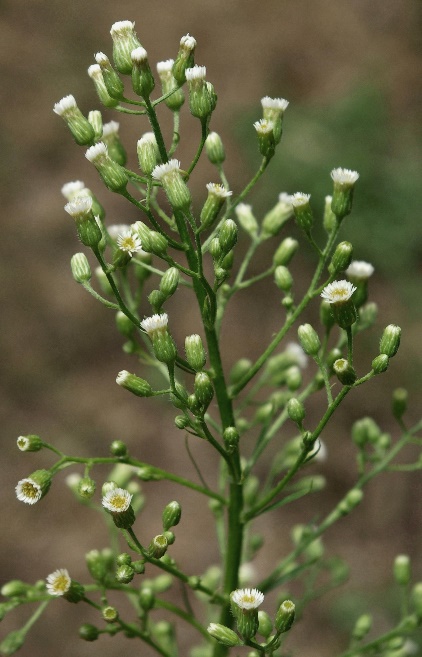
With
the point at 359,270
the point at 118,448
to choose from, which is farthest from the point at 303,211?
the point at 118,448

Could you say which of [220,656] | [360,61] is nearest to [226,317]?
[360,61]

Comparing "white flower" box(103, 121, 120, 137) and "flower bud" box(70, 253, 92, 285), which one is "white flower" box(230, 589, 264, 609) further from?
"white flower" box(103, 121, 120, 137)

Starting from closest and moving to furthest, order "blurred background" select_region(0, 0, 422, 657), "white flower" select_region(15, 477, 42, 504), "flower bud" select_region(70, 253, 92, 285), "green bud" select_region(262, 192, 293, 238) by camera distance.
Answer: "white flower" select_region(15, 477, 42, 504)
"flower bud" select_region(70, 253, 92, 285)
"green bud" select_region(262, 192, 293, 238)
"blurred background" select_region(0, 0, 422, 657)

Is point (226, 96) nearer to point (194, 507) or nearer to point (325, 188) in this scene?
point (325, 188)

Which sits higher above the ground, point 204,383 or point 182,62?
point 182,62

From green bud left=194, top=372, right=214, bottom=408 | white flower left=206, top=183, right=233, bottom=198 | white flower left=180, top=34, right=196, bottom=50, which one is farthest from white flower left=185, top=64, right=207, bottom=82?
green bud left=194, top=372, right=214, bottom=408

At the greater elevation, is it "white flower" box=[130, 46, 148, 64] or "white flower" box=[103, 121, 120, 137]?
"white flower" box=[103, 121, 120, 137]

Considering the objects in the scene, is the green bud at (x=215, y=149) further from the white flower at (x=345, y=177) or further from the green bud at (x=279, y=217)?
the white flower at (x=345, y=177)
